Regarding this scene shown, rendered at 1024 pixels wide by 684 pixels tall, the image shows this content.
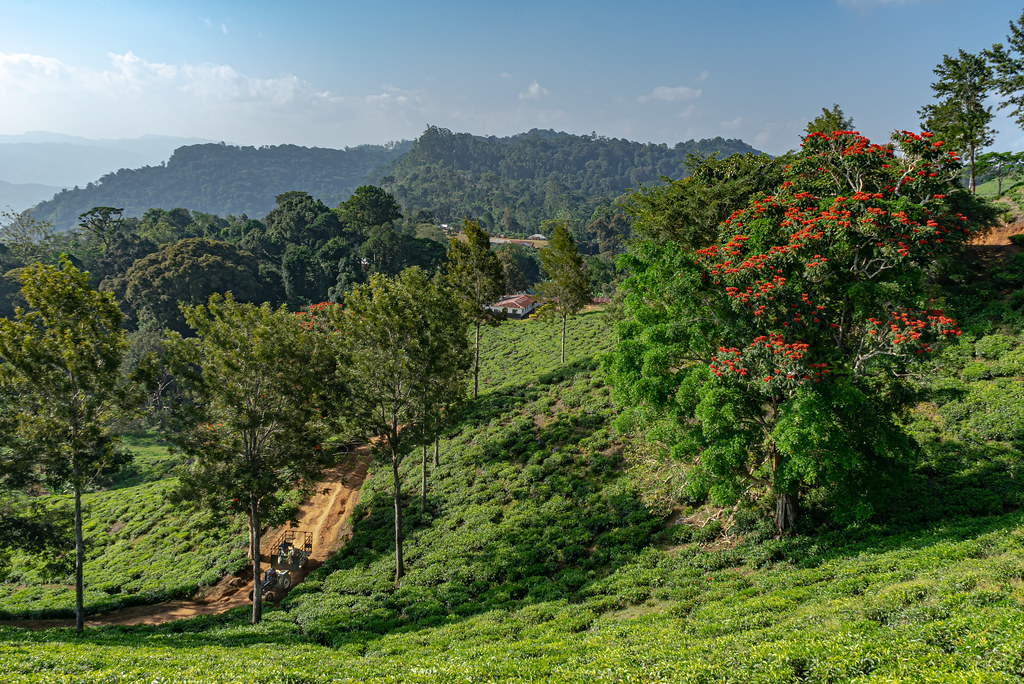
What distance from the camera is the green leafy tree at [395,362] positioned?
715 inches

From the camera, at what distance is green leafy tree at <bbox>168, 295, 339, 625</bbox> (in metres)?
15.5

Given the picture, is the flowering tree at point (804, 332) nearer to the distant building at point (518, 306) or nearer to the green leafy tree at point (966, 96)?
the green leafy tree at point (966, 96)

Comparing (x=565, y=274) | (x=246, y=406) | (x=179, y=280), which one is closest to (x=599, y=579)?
(x=246, y=406)

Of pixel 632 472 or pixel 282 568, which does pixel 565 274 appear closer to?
pixel 632 472

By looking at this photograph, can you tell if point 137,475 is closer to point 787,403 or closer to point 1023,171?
point 787,403

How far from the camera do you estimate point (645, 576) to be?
1477 cm

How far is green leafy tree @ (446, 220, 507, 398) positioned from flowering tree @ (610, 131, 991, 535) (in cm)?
1808

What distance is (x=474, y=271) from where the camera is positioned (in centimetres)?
3172

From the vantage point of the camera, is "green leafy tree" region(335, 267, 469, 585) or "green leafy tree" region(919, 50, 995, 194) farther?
"green leafy tree" region(919, 50, 995, 194)

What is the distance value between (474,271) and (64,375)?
21.1m

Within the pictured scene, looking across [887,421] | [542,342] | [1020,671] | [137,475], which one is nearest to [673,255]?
[887,421]

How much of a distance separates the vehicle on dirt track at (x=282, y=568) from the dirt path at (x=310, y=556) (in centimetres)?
39

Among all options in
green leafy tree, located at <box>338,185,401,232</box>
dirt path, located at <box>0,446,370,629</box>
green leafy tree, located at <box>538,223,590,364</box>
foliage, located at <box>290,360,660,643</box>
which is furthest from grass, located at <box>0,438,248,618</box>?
green leafy tree, located at <box>338,185,401,232</box>

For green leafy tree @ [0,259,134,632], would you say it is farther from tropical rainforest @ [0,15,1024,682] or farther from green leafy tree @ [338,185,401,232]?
green leafy tree @ [338,185,401,232]
